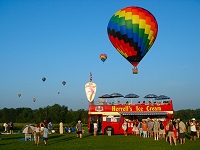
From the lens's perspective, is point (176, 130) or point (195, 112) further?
point (195, 112)

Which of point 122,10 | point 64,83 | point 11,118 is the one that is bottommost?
point 11,118

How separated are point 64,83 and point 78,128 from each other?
115 feet

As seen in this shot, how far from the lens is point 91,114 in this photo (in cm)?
2956

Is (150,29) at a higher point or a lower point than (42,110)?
higher

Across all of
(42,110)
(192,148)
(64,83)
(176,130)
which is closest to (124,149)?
(192,148)

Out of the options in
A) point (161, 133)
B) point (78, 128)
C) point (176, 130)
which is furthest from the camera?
point (78, 128)

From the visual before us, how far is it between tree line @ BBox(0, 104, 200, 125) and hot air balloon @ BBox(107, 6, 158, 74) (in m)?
63.7

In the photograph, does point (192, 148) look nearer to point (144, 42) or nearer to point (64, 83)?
point (144, 42)

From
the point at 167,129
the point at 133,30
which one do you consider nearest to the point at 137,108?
the point at 133,30

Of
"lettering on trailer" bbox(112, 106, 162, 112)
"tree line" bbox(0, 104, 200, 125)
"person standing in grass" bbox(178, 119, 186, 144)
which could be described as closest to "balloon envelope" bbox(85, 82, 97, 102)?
"lettering on trailer" bbox(112, 106, 162, 112)

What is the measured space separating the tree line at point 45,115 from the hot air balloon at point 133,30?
6206cm

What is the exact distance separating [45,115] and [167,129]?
86.3m

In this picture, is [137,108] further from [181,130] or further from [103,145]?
[103,145]

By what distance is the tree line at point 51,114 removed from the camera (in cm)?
9625
